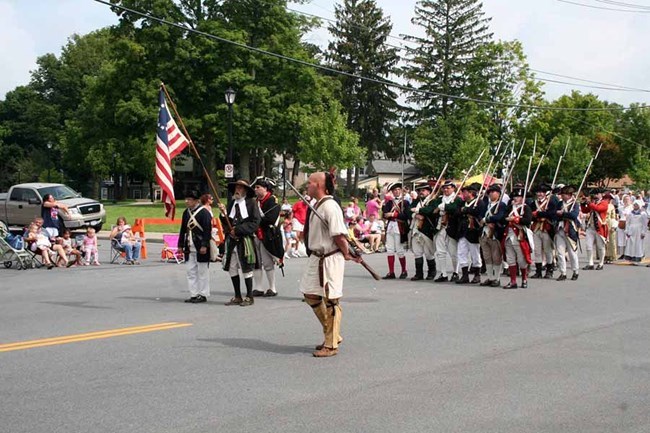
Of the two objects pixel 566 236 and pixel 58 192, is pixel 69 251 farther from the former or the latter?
pixel 566 236

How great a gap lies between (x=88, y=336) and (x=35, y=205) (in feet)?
67.0

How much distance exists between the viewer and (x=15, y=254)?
18672 mm

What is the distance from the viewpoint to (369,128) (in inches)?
2928

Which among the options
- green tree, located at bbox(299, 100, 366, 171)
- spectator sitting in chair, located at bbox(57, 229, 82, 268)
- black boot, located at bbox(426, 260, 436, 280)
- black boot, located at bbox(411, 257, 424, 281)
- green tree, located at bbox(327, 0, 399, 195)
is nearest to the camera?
black boot, located at bbox(411, 257, 424, 281)

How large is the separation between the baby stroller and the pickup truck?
8.20 meters

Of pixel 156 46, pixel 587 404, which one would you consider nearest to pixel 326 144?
pixel 156 46

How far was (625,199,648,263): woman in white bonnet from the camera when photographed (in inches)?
808

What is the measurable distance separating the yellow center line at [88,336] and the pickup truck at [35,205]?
18.5 meters

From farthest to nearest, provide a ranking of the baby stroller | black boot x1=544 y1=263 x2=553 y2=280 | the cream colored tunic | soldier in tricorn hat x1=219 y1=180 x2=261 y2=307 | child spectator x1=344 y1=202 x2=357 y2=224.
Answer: child spectator x1=344 y1=202 x2=357 y2=224
the baby stroller
black boot x1=544 y1=263 x2=553 y2=280
soldier in tricorn hat x1=219 y1=180 x2=261 y2=307
the cream colored tunic

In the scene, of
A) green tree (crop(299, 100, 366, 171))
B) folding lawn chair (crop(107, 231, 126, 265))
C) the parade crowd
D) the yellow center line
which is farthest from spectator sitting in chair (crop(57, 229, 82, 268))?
green tree (crop(299, 100, 366, 171))

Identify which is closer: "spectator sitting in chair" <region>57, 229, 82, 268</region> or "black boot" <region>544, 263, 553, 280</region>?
"black boot" <region>544, 263, 553, 280</region>

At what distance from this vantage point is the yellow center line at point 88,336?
28.9 ft

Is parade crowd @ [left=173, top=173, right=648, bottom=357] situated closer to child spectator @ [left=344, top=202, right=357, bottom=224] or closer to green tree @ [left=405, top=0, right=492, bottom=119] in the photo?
child spectator @ [left=344, top=202, right=357, bottom=224]

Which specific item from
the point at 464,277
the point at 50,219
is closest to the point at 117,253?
the point at 50,219
